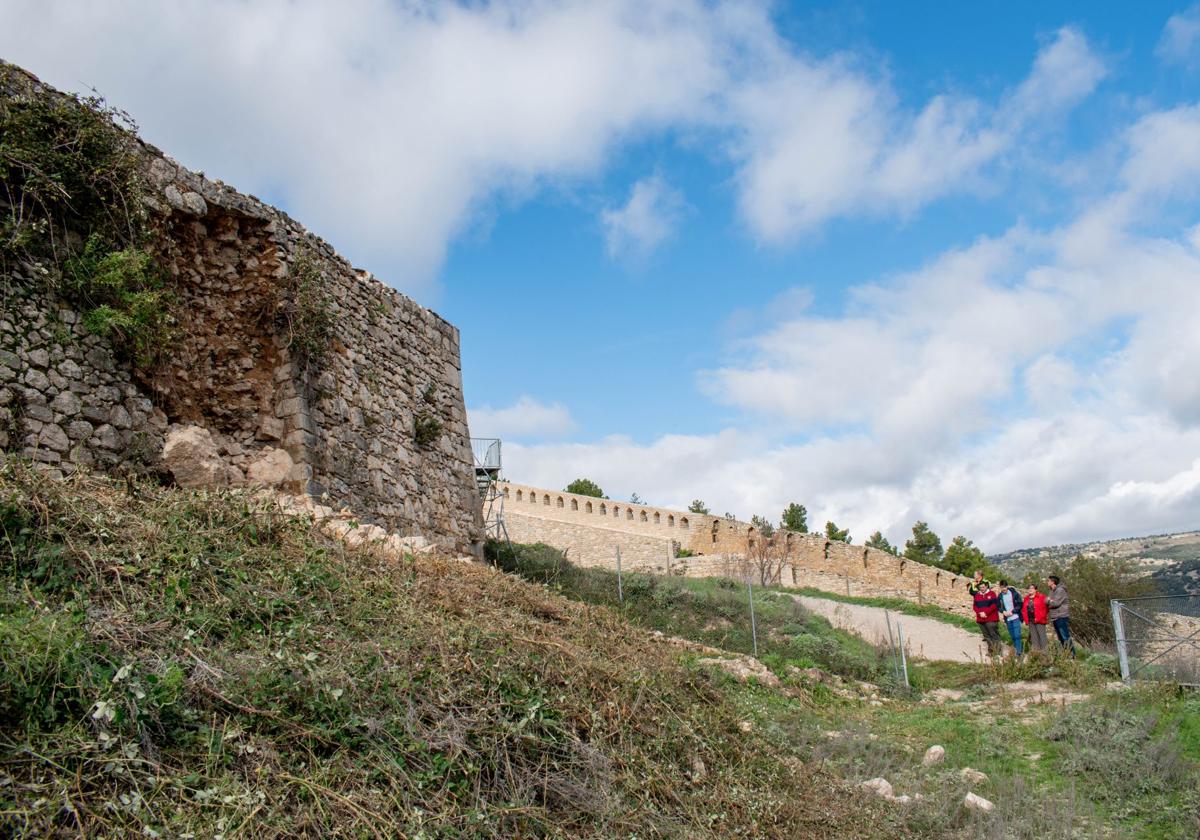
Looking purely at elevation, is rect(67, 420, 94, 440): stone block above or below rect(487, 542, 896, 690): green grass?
above

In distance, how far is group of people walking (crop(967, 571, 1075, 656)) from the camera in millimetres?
12469

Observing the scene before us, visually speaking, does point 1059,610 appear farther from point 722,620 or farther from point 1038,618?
point 722,620

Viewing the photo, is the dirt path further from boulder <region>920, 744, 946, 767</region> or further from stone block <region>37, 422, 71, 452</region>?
stone block <region>37, 422, 71, 452</region>

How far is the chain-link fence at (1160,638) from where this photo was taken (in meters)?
9.98

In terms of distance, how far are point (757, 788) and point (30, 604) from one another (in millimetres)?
4231

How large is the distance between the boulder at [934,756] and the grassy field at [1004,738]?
3.2 inches

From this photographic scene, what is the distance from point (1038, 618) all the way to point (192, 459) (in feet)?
38.5

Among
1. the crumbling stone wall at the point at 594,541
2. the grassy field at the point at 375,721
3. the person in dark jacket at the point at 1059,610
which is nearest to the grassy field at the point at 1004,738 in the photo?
the grassy field at the point at 375,721

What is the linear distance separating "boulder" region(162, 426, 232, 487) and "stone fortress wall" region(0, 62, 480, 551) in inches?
1.0

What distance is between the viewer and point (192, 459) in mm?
7199

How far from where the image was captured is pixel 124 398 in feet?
22.4

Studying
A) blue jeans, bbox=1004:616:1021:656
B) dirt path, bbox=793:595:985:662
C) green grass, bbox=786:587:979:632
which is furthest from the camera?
green grass, bbox=786:587:979:632

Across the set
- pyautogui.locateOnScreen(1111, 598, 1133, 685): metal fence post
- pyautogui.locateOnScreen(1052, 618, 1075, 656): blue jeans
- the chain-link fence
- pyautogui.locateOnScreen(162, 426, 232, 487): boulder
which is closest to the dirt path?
pyautogui.locateOnScreen(1052, 618, 1075, 656): blue jeans

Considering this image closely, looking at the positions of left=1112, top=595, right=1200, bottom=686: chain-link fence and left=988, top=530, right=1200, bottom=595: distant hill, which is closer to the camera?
left=1112, top=595, right=1200, bottom=686: chain-link fence
